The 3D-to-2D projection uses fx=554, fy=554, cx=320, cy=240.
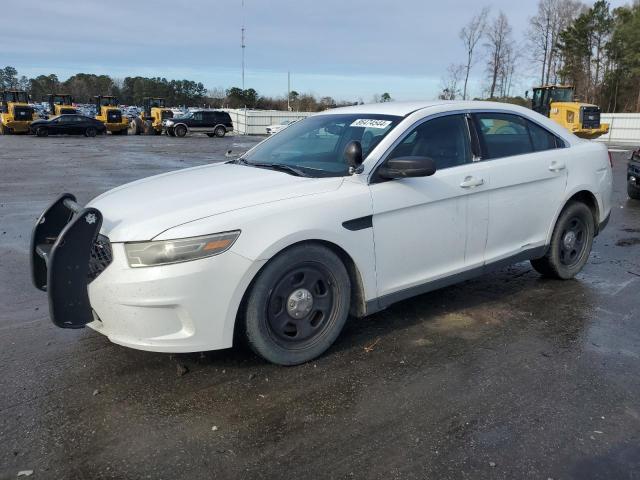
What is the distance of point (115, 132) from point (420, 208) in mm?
39400

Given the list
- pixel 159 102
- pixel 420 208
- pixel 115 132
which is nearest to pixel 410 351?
pixel 420 208

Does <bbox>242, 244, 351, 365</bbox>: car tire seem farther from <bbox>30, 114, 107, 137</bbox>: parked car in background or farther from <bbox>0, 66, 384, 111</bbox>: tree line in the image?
<bbox>0, 66, 384, 111</bbox>: tree line

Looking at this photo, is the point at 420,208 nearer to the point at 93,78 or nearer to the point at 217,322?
the point at 217,322

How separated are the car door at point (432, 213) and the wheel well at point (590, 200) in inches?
57.0

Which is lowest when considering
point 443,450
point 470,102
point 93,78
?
point 443,450

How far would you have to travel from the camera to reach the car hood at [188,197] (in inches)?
125

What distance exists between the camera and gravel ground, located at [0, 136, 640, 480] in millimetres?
2645

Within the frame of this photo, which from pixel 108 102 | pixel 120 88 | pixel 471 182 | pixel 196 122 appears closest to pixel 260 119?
pixel 196 122

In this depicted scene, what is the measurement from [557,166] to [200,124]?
118 ft

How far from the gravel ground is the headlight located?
81 centimetres

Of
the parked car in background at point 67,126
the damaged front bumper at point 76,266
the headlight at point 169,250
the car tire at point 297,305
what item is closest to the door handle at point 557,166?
the car tire at point 297,305

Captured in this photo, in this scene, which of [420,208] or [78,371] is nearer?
[78,371]

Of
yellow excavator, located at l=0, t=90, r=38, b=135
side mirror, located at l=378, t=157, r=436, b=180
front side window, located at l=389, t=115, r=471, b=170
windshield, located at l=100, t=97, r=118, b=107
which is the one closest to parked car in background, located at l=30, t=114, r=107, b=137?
yellow excavator, located at l=0, t=90, r=38, b=135

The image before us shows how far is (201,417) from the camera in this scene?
3.02m
